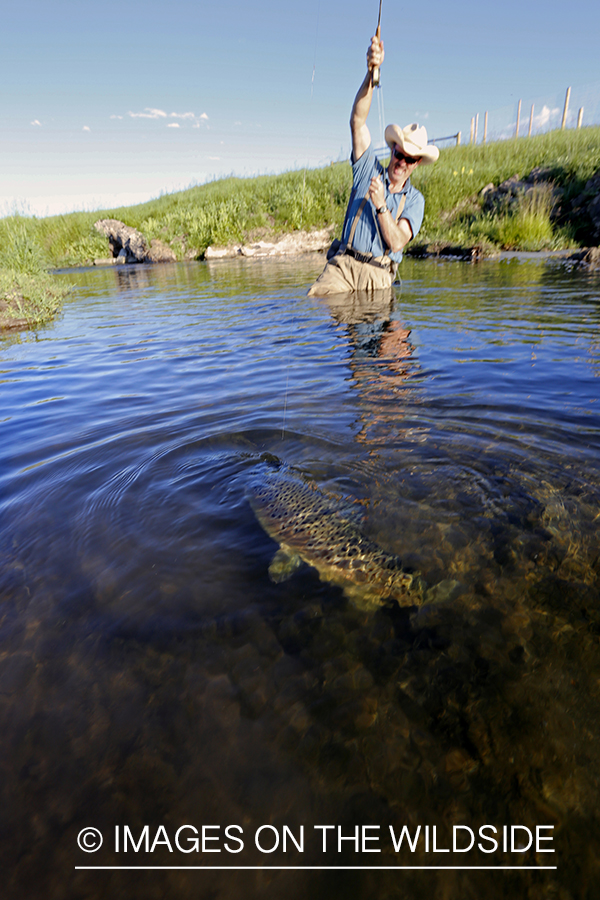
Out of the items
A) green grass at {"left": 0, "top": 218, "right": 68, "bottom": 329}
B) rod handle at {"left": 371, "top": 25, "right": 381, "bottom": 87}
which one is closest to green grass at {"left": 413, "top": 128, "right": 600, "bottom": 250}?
rod handle at {"left": 371, "top": 25, "right": 381, "bottom": 87}

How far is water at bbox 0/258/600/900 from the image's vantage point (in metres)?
1.34

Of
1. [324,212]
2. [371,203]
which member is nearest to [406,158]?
[371,203]

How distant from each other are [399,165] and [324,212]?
19.8 meters

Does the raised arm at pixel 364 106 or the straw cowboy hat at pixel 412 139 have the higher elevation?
the raised arm at pixel 364 106

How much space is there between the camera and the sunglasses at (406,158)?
266 inches

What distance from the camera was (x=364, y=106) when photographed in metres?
6.90

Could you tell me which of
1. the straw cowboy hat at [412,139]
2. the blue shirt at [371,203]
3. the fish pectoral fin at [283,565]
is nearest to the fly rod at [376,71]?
the straw cowboy hat at [412,139]

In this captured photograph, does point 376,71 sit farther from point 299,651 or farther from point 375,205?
point 299,651

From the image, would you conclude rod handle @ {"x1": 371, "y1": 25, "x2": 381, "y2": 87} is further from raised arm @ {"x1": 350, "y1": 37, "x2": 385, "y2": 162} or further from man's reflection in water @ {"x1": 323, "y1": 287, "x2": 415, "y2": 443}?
A: man's reflection in water @ {"x1": 323, "y1": 287, "x2": 415, "y2": 443}

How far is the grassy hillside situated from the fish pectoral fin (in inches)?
468

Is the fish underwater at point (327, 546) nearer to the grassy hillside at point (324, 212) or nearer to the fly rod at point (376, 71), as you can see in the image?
the fly rod at point (376, 71)

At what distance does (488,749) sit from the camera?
1.53 m

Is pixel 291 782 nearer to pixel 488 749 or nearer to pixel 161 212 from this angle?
pixel 488 749

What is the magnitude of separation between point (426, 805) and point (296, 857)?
414 millimetres
